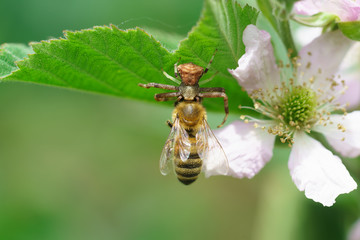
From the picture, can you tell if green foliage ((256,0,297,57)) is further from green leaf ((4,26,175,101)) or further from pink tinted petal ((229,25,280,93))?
green leaf ((4,26,175,101))

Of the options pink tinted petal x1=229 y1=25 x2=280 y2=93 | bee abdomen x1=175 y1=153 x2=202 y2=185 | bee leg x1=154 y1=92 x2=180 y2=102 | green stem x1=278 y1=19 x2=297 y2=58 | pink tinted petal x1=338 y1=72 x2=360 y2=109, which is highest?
pink tinted petal x1=338 y1=72 x2=360 y2=109

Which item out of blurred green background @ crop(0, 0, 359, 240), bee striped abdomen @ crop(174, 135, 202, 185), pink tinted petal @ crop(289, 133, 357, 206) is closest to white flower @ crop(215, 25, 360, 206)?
pink tinted petal @ crop(289, 133, 357, 206)

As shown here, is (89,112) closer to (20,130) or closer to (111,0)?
(20,130)

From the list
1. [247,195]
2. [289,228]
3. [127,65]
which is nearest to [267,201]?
[289,228]

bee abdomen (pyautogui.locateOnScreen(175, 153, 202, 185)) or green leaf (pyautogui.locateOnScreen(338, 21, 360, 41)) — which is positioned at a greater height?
green leaf (pyautogui.locateOnScreen(338, 21, 360, 41))

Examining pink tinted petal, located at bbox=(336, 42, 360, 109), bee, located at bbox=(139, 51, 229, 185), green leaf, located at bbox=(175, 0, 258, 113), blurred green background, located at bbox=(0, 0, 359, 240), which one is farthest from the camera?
blurred green background, located at bbox=(0, 0, 359, 240)

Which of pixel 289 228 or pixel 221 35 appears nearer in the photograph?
pixel 221 35

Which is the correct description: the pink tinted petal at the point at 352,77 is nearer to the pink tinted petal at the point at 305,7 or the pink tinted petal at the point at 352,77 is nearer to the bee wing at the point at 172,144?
the pink tinted petal at the point at 305,7
